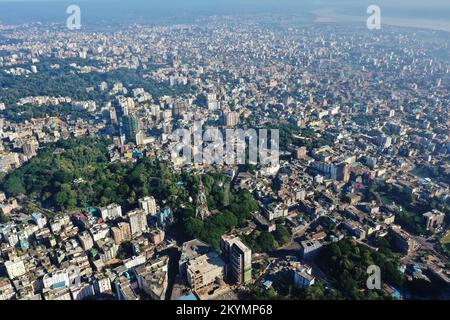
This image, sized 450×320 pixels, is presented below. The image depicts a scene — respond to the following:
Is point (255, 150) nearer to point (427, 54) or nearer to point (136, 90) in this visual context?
point (136, 90)

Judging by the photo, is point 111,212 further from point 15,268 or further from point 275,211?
point 275,211

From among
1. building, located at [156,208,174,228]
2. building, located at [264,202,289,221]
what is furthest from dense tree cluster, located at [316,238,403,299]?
building, located at [156,208,174,228]

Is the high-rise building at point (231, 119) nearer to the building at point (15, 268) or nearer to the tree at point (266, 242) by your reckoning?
the tree at point (266, 242)

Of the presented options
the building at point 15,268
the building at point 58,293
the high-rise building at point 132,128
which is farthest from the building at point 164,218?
the high-rise building at point 132,128

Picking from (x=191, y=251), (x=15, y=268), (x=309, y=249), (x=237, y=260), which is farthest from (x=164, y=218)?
(x=309, y=249)
